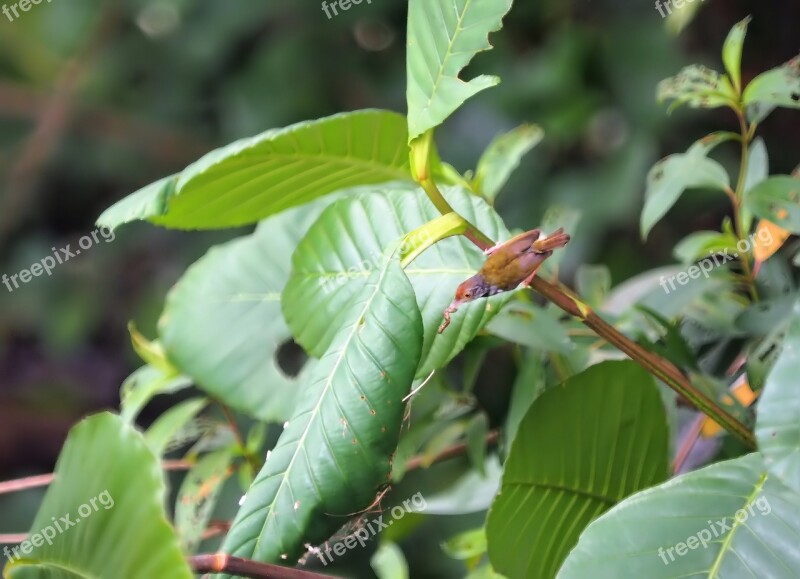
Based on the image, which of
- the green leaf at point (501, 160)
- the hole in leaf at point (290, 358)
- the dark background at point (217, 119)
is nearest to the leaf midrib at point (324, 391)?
the green leaf at point (501, 160)

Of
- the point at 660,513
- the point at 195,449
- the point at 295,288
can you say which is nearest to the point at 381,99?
the point at 195,449

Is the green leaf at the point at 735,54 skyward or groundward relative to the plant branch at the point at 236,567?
skyward

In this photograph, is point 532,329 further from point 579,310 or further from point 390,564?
point 390,564

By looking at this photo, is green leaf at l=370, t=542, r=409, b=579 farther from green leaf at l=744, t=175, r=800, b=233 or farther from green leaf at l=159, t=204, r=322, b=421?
green leaf at l=744, t=175, r=800, b=233

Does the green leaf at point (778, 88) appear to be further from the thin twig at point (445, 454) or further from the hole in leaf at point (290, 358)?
the hole in leaf at point (290, 358)

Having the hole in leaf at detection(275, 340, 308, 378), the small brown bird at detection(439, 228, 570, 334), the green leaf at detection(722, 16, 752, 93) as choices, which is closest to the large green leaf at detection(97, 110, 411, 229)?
the small brown bird at detection(439, 228, 570, 334)

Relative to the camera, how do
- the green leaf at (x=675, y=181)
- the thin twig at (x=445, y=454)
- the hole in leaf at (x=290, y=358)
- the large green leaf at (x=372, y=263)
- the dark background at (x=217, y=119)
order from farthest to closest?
the hole in leaf at (x=290, y=358)
the dark background at (x=217, y=119)
the thin twig at (x=445, y=454)
the green leaf at (x=675, y=181)
the large green leaf at (x=372, y=263)
